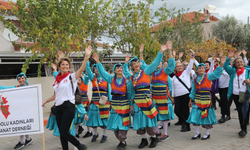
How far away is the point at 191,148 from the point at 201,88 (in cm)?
156

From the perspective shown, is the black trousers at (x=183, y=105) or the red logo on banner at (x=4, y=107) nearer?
the red logo on banner at (x=4, y=107)

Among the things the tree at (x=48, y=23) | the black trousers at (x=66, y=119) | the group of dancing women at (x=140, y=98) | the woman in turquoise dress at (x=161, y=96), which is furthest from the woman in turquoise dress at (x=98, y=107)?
the tree at (x=48, y=23)

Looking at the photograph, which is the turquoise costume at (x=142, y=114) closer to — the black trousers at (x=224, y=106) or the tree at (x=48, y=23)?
the black trousers at (x=224, y=106)

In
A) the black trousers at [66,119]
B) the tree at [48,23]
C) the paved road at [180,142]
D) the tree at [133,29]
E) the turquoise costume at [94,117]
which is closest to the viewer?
the black trousers at [66,119]

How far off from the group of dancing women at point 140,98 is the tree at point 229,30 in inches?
1066

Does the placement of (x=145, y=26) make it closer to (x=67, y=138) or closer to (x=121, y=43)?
(x=121, y=43)

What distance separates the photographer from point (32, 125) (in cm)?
482

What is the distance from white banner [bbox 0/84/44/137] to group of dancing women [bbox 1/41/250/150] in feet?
1.12

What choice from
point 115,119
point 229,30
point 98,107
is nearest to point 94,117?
point 98,107

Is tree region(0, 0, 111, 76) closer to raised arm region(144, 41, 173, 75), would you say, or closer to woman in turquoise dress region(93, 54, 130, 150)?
woman in turquoise dress region(93, 54, 130, 150)

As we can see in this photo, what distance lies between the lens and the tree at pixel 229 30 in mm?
31359

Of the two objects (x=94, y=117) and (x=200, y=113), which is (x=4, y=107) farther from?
(x=200, y=113)

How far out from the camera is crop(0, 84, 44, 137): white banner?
15.9ft

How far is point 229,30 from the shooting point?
3147cm
